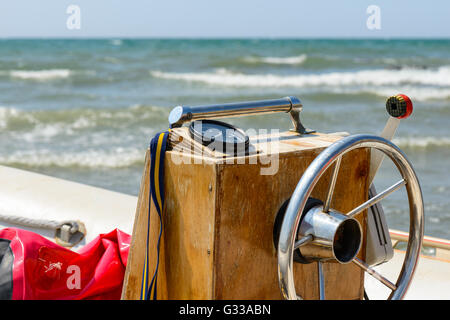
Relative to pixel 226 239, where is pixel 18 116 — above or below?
above

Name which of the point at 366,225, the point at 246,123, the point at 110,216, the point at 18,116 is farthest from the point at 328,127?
the point at 366,225

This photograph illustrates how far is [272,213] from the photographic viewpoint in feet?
3.25

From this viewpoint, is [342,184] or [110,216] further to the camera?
[110,216]

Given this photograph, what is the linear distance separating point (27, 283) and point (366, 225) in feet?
2.36

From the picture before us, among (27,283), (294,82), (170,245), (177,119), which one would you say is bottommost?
(27,283)

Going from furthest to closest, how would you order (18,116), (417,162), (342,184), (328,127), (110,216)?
(18,116) < (328,127) < (417,162) < (110,216) < (342,184)

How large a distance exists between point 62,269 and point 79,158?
11.6 ft

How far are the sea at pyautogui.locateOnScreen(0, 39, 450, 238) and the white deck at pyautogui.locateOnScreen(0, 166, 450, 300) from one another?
142mm

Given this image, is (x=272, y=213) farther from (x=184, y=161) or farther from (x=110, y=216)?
(x=110, y=216)

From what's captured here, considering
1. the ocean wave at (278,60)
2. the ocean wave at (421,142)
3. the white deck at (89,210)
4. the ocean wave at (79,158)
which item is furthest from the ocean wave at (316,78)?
the white deck at (89,210)

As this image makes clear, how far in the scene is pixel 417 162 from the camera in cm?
441

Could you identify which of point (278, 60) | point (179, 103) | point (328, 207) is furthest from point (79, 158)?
point (278, 60)

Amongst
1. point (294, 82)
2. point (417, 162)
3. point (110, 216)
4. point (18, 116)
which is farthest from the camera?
point (294, 82)

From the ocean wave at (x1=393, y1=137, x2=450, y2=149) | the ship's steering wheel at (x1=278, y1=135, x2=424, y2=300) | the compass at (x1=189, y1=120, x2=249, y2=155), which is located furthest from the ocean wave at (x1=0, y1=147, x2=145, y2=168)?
the ship's steering wheel at (x1=278, y1=135, x2=424, y2=300)
